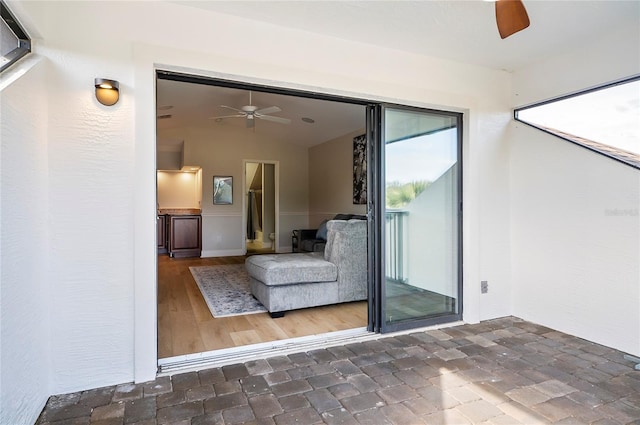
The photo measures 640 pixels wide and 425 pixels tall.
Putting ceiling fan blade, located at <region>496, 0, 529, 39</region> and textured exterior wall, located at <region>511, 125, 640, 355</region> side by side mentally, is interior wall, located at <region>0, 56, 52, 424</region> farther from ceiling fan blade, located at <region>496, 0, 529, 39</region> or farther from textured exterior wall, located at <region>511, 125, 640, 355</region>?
textured exterior wall, located at <region>511, 125, 640, 355</region>

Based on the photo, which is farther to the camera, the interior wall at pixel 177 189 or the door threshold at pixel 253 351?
the interior wall at pixel 177 189

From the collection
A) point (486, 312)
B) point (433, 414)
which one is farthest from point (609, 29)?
point (433, 414)

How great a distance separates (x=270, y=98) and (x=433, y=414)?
5139 millimetres

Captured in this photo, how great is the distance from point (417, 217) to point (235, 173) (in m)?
5.60

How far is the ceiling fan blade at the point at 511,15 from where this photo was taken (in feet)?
5.48


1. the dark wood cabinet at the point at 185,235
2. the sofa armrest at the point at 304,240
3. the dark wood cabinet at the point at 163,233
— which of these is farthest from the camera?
the dark wood cabinet at the point at 163,233

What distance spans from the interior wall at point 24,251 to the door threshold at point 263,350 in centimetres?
69

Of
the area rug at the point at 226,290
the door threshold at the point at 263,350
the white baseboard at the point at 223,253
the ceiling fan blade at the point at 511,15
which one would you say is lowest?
the door threshold at the point at 263,350

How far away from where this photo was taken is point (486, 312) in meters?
3.38

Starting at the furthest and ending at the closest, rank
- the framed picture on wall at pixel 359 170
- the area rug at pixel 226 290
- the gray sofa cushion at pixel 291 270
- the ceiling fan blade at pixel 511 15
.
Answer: the framed picture on wall at pixel 359 170 → the area rug at pixel 226 290 → the gray sofa cushion at pixel 291 270 → the ceiling fan blade at pixel 511 15

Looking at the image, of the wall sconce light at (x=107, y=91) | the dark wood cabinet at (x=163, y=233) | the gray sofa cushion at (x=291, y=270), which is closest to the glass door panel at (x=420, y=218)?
the gray sofa cushion at (x=291, y=270)

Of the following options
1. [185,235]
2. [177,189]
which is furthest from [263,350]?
[177,189]

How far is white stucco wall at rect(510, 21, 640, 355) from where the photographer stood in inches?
104

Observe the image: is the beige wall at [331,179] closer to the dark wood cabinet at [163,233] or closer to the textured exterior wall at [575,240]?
the textured exterior wall at [575,240]
